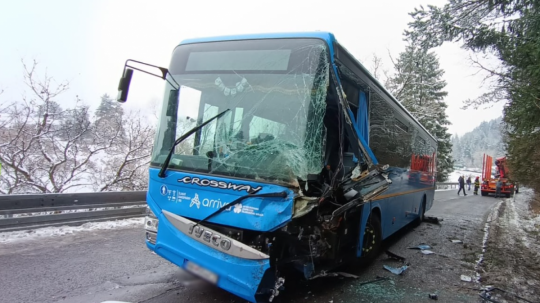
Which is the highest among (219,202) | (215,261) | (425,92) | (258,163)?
(425,92)

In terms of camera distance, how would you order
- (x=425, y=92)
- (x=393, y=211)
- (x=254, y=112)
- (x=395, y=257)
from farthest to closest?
1. (x=425, y=92)
2. (x=393, y=211)
3. (x=395, y=257)
4. (x=254, y=112)

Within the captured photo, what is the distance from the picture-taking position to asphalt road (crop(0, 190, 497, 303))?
4.03 metres

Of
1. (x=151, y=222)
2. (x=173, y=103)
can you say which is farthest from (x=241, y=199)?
(x=173, y=103)

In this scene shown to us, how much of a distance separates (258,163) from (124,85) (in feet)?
6.89

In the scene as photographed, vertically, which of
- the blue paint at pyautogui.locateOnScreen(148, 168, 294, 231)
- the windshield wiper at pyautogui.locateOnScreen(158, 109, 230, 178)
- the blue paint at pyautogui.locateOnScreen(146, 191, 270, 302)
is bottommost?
the blue paint at pyautogui.locateOnScreen(146, 191, 270, 302)

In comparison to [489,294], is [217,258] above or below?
above

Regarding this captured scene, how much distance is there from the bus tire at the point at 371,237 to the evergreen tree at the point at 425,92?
23.4 m

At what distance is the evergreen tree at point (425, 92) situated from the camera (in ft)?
98.2

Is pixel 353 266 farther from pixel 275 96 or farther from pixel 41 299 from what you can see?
pixel 41 299

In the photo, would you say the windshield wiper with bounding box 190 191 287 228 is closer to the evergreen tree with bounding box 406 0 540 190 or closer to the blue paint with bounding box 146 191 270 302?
the blue paint with bounding box 146 191 270 302

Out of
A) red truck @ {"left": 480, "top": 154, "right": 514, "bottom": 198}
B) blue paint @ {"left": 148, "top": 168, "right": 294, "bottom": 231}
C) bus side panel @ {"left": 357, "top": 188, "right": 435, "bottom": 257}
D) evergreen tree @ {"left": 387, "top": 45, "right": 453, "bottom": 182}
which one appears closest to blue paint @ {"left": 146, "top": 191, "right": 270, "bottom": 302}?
blue paint @ {"left": 148, "top": 168, "right": 294, "bottom": 231}

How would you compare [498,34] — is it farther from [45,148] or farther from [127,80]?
[45,148]

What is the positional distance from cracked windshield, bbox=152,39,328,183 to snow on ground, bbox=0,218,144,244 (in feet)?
13.8

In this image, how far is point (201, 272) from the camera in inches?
138
